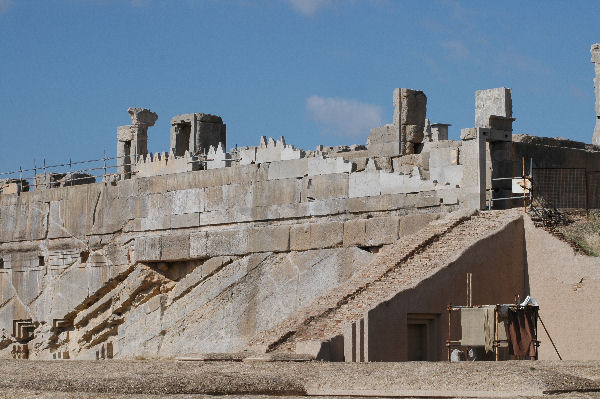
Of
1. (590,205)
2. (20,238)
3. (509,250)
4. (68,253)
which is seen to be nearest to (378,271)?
(509,250)

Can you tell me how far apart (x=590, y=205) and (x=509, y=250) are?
3.79 m

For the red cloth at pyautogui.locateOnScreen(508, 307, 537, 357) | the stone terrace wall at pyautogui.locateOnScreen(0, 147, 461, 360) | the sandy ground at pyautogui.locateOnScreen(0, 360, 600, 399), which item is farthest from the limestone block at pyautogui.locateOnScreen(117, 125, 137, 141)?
the sandy ground at pyautogui.locateOnScreen(0, 360, 600, 399)

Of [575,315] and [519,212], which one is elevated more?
[519,212]

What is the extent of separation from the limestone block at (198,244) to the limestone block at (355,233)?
12.8ft

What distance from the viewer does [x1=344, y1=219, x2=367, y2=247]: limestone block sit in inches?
872

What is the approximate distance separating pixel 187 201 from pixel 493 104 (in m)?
7.27

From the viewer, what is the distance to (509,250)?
1961 centimetres

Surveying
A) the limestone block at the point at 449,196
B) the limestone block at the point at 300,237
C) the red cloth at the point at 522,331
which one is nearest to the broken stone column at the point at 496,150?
the limestone block at the point at 449,196

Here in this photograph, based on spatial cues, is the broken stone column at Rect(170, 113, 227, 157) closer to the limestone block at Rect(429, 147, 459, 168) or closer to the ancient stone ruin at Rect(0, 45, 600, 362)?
the ancient stone ruin at Rect(0, 45, 600, 362)

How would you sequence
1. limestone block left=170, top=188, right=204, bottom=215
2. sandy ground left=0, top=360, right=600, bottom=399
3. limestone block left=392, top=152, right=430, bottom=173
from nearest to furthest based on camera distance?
sandy ground left=0, top=360, right=600, bottom=399 < limestone block left=392, top=152, right=430, bottom=173 < limestone block left=170, top=188, right=204, bottom=215

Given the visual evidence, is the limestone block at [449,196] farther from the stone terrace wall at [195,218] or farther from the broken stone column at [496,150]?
the broken stone column at [496,150]

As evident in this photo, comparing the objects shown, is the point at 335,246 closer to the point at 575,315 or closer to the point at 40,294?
the point at 575,315

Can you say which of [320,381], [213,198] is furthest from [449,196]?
[320,381]

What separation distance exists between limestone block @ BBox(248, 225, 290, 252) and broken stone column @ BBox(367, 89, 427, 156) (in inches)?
91.2
